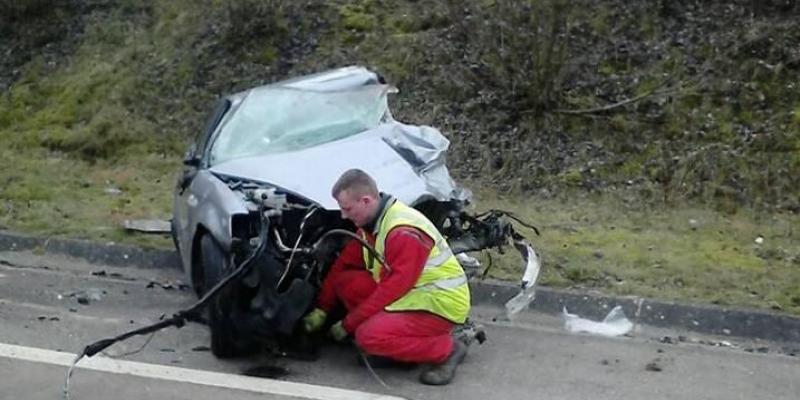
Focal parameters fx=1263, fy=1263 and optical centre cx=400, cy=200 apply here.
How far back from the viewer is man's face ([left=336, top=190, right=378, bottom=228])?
6.56 m

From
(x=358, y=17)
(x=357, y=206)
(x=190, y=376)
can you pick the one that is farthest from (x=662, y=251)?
(x=358, y=17)

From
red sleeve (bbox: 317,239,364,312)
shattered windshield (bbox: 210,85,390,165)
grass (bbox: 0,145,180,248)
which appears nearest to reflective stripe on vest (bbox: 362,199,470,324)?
red sleeve (bbox: 317,239,364,312)

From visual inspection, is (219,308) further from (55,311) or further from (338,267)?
(55,311)

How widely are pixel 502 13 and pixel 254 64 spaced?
296 cm

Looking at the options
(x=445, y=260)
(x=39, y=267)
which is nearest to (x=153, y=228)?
(x=39, y=267)

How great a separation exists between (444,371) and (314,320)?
78cm

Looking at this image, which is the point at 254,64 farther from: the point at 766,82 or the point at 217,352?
the point at 217,352

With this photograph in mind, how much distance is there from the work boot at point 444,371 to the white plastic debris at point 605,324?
1291mm

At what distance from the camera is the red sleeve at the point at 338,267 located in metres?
6.91

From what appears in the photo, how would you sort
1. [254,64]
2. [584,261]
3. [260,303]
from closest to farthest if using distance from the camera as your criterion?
[260,303]
[584,261]
[254,64]

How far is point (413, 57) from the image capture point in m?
13.0

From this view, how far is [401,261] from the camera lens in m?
6.57

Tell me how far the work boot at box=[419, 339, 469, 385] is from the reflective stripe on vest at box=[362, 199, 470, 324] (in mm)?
203

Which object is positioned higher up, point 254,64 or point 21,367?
point 21,367
